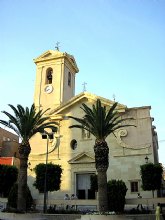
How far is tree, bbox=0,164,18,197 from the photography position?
33.2 meters

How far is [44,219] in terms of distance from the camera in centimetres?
2238

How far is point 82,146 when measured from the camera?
115ft

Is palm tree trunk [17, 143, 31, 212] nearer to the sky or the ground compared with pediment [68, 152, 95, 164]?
nearer to the ground

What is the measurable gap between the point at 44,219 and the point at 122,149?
13.4 meters

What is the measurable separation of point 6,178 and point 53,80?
15.2m

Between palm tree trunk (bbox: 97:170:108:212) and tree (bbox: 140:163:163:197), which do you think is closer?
palm tree trunk (bbox: 97:170:108:212)

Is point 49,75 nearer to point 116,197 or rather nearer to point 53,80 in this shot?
point 53,80

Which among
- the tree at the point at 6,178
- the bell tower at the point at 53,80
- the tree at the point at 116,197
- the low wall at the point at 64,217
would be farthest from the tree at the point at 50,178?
the bell tower at the point at 53,80

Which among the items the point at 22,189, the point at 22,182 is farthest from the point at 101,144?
the point at 22,189

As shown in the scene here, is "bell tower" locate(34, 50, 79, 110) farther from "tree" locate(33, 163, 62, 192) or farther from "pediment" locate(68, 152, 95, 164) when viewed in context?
"tree" locate(33, 163, 62, 192)

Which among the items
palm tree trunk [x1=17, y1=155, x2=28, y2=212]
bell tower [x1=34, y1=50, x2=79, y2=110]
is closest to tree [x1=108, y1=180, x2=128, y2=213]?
palm tree trunk [x1=17, y1=155, x2=28, y2=212]

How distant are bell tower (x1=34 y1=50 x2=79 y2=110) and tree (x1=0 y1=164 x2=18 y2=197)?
10.4 meters

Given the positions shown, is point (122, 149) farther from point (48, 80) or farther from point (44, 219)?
point (48, 80)

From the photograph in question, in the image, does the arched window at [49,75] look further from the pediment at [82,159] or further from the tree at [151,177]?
the tree at [151,177]
